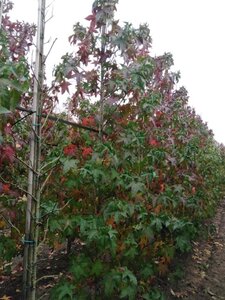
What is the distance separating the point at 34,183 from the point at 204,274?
3.69 meters

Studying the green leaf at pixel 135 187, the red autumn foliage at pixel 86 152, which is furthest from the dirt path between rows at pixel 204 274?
the red autumn foliage at pixel 86 152

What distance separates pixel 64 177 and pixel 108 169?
454 millimetres

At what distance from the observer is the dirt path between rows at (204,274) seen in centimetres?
468

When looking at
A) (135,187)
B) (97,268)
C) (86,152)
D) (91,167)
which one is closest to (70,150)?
(86,152)

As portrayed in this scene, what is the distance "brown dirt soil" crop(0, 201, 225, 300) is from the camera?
4387 millimetres

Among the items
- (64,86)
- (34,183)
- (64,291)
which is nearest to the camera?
(34,183)

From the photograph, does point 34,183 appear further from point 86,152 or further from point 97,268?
point 97,268

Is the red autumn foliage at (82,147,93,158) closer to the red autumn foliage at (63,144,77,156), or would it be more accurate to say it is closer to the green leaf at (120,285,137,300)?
the red autumn foliage at (63,144,77,156)

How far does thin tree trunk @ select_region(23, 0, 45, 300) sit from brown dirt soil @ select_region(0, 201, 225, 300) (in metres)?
1.04

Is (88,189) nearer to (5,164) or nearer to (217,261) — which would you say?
(5,164)

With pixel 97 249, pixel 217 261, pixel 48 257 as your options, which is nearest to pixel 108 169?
pixel 97 249

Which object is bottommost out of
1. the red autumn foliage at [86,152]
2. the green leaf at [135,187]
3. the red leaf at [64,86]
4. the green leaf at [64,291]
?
the green leaf at [64,291]

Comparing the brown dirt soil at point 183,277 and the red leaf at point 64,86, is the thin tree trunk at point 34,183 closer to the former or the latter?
the red leaf at point 64,86

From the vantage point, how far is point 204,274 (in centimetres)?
543
